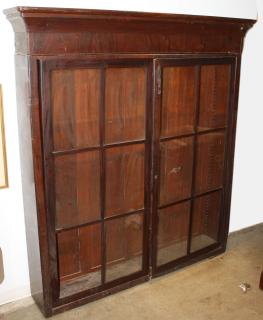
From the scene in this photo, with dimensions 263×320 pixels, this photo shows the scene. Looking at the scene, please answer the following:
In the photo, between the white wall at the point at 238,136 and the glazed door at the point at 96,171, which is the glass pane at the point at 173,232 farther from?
the white wall at the point at 238,136

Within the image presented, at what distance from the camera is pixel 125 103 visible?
2.15 m

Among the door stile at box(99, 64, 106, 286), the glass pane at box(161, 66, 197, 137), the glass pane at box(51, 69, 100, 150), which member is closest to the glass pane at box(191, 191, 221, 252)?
the glass pane at box(161, 66, 197, 137)

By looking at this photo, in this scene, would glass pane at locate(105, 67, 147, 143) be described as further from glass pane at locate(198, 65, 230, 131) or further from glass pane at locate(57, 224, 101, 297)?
glass pane at locate(57, 224, 101, 297)

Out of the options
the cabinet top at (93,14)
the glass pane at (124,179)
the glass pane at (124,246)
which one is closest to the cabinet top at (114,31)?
the cabinet top at (93,14)

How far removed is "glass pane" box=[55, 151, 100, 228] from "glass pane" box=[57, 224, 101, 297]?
0.28 ft

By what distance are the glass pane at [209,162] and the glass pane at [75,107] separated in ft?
2.59

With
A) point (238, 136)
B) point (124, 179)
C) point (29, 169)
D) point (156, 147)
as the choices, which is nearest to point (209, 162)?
point (238, 136)

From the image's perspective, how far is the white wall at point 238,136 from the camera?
196 cm

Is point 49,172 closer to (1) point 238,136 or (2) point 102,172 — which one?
(2) point 102,172

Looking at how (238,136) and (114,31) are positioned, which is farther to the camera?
(238,136)

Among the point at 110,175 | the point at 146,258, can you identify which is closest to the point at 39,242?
the point at 110,175

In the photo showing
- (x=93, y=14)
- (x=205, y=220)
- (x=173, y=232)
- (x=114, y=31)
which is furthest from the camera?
(x=205, y=220)

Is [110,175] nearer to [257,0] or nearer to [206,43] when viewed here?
[206,43]

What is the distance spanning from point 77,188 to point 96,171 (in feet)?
0.47
